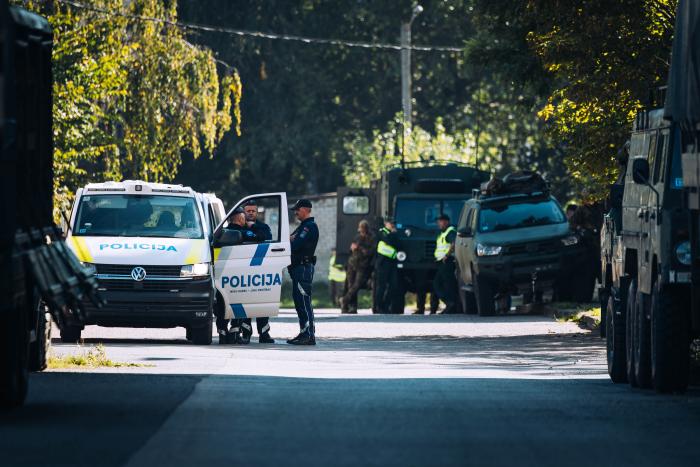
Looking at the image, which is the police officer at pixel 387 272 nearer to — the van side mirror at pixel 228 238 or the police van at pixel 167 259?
the police van at pixel 167 259

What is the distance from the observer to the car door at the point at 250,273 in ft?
78.6

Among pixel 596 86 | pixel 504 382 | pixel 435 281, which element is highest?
pixel 596 86

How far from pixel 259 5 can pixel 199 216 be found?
41.5 metres

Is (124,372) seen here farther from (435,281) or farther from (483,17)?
(435,281)

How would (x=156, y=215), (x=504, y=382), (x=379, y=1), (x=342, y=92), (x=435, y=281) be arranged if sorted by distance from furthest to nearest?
1. (x=342, y=92)
2. (x=379, y=1)
3. (x=435, y=281)
4. (x=156, y=215)
5. (x=504, y=382)

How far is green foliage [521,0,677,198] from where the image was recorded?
2481 cm

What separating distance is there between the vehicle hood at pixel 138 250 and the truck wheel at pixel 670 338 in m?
8.92

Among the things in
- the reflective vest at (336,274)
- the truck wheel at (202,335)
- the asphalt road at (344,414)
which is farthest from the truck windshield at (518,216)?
the reflective vest at (336,274)

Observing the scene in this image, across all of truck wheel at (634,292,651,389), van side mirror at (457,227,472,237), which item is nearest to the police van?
truck wheel at (634,292,651,389)

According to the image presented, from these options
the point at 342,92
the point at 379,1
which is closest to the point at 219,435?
the point at 379,1

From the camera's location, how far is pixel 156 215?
2406 cm

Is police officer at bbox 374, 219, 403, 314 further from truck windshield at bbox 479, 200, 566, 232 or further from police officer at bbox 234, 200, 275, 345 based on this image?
police officer at bbox 234, 200, 275, 345

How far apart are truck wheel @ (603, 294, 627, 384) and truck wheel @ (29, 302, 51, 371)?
5.30 m

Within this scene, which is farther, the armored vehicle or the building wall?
the building wall
